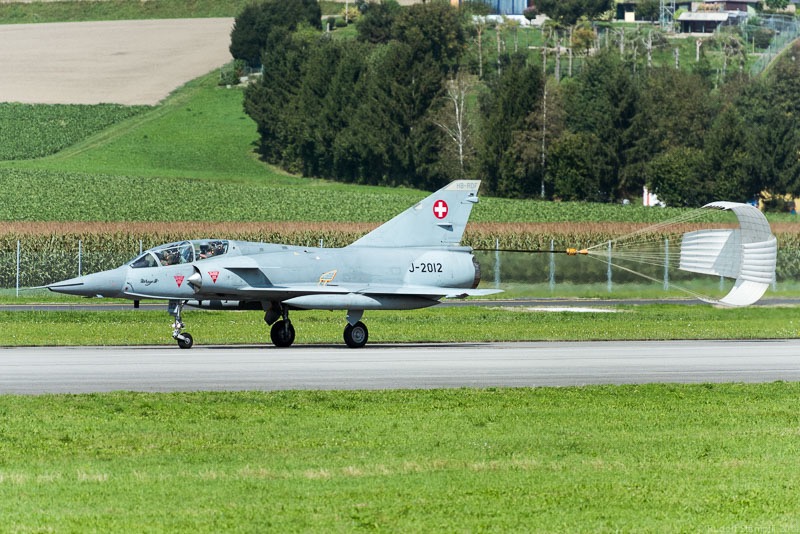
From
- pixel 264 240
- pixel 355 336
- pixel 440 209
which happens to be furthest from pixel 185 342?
pixel 264 240

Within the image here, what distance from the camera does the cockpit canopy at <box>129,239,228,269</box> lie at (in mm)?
28578

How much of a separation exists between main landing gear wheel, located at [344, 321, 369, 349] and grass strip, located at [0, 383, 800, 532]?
34.7 ft

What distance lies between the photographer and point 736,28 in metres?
195

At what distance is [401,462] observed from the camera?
13.1 metres

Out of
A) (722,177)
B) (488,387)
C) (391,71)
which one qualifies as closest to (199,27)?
(391,71)

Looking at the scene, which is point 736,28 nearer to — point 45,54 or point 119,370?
point 45,54

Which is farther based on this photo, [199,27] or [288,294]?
[199,27]

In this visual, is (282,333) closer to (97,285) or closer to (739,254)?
(97,285)

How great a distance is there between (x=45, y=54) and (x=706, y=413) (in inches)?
5302

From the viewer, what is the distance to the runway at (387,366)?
2061 cm

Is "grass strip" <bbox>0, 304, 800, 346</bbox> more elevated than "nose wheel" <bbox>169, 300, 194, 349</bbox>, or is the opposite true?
"nose wheel" <bbox>169, 300, 194, 349</bbox>

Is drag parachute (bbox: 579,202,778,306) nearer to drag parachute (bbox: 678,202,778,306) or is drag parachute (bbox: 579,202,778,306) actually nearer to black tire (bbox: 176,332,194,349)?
drag parachute (bbox: 678,202,778,306)

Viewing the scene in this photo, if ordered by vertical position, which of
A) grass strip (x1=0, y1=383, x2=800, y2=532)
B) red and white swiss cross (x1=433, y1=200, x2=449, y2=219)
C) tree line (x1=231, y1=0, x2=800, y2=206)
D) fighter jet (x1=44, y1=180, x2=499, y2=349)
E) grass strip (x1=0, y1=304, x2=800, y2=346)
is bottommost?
tree line (x1=231, y1=0, x2=800, y2=206)

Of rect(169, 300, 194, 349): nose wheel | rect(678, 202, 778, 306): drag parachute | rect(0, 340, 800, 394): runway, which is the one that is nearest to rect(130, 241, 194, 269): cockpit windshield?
rect(169, 300, 194, 349): nose wheel
